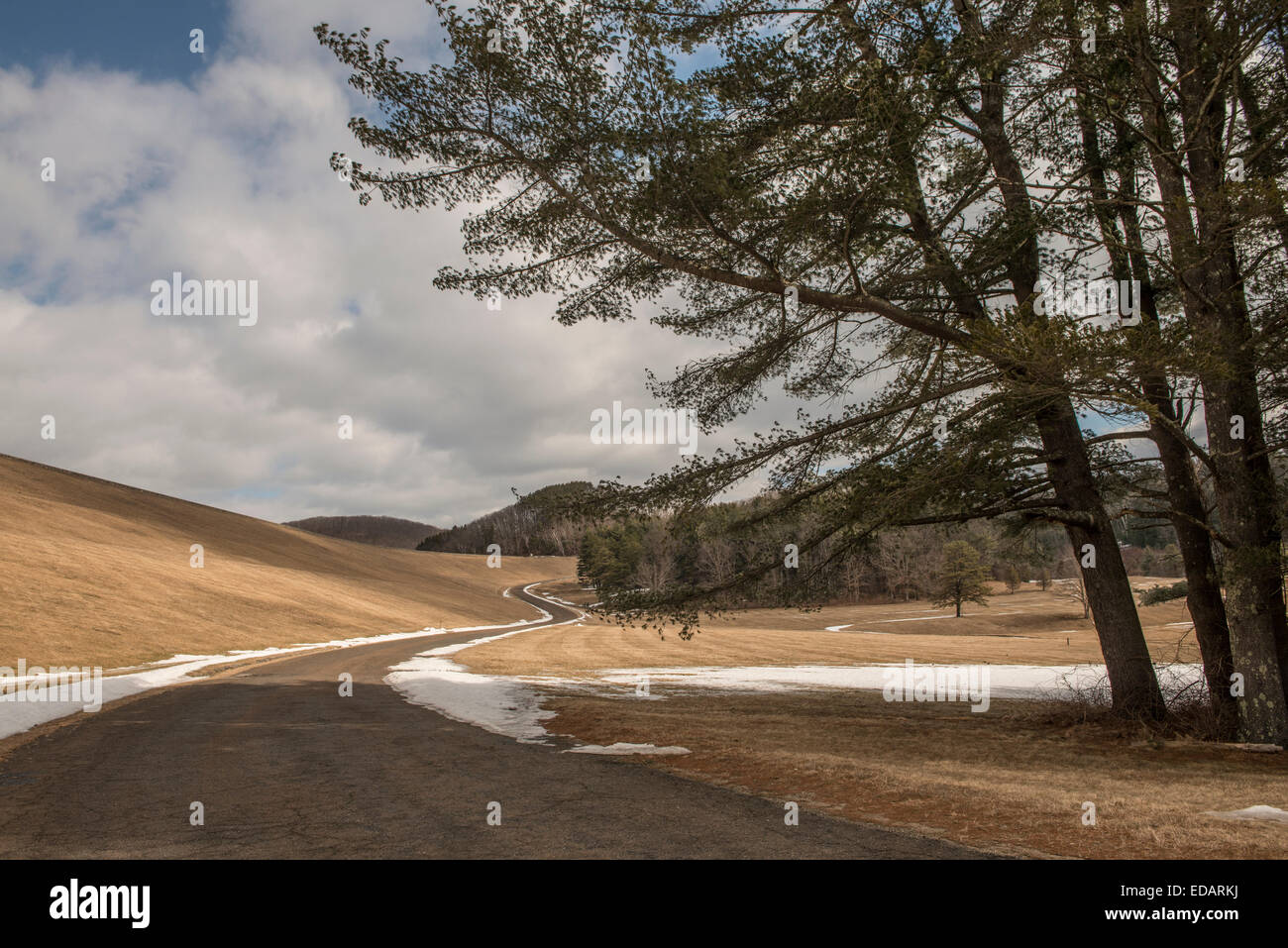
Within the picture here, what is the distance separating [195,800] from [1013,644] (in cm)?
Answer: 3916

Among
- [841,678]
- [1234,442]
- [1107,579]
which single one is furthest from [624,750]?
[841,678]

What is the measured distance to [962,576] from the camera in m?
53.9

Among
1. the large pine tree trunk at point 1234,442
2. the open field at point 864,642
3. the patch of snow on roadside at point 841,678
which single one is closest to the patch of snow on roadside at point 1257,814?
the large pine tree trunk at point 1234,442

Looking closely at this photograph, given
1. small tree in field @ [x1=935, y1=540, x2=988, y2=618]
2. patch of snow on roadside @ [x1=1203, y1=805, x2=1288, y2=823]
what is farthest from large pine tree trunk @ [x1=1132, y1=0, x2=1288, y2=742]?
small tree in field @ [x1=935, y1=540, x2=988, y2=618]

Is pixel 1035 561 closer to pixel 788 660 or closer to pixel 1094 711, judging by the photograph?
pixel 1094 711

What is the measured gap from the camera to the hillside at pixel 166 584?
81.3ft

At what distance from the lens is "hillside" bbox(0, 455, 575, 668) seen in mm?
24781

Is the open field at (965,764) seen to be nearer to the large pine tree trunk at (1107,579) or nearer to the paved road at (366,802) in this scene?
the large pine tree trunk at (1107,579)

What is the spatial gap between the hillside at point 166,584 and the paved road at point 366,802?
1663 centimetres

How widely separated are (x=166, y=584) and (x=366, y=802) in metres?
37.9

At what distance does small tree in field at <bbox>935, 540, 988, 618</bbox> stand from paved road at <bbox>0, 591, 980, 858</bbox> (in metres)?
52.0

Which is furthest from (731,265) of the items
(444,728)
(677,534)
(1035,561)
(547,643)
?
(547,643)

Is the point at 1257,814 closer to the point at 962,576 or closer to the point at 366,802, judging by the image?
the point at 366,802
